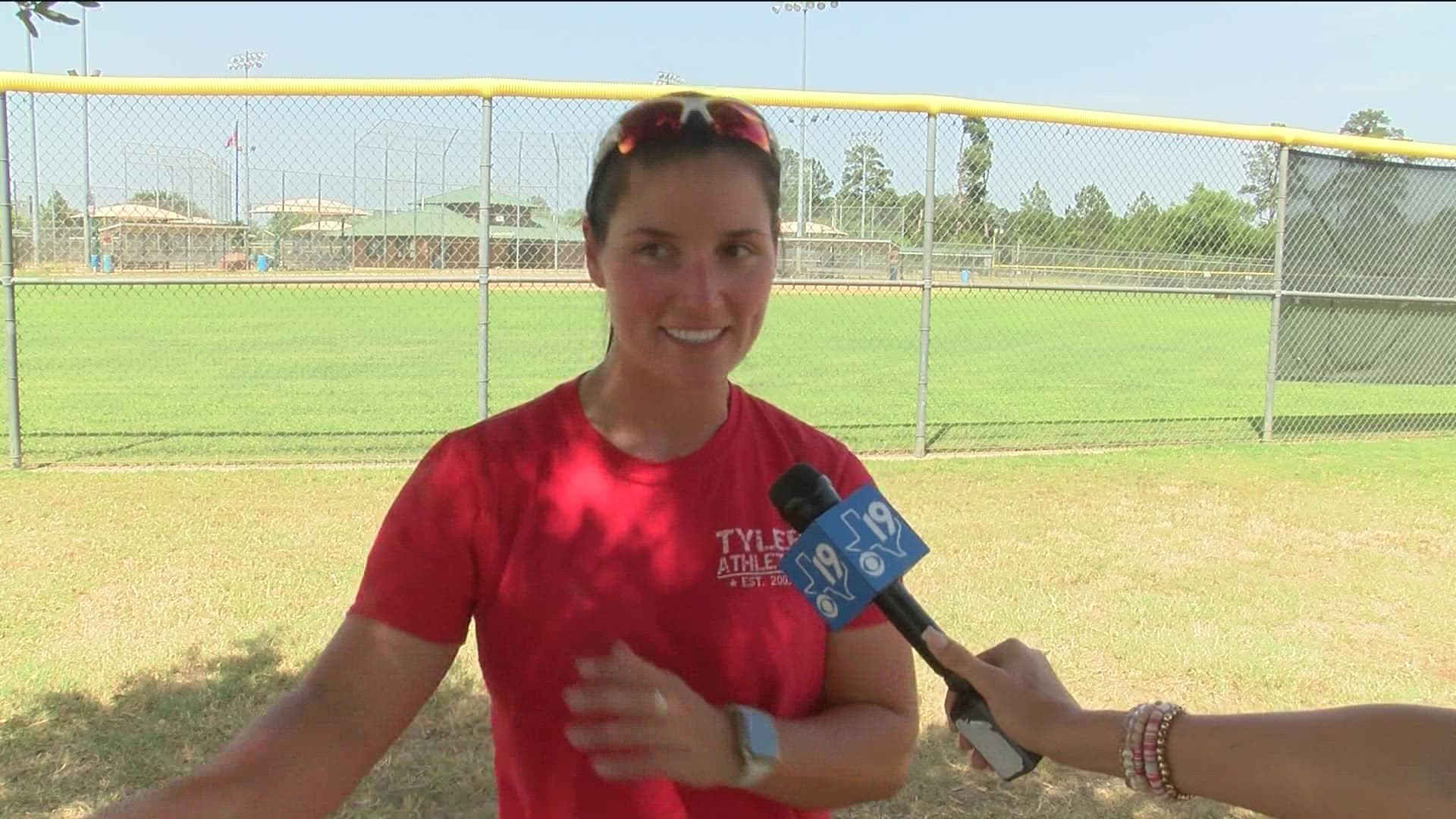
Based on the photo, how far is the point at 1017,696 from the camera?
144 cm

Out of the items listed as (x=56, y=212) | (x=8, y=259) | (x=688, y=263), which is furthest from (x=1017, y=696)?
(x=56, y=212)

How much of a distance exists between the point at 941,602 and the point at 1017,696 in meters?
4.30

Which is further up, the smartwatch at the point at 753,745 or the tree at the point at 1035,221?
the tree at the point at 1035,221

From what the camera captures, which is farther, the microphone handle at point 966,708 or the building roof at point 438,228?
the building roof at point 438,228

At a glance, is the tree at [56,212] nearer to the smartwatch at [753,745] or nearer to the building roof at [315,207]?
the building roof at [315,207]

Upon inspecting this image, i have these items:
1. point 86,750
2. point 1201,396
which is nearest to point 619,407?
point 86,750

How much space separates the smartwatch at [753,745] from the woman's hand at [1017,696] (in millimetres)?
260

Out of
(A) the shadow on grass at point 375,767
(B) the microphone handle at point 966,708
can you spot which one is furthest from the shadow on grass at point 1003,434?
(B) the microphone handle at point 966,708

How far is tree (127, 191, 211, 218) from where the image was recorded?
11234 mm

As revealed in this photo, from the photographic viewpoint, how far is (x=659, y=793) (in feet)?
5.60

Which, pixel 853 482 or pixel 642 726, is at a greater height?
pixel 853 482

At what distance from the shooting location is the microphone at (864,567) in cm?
145

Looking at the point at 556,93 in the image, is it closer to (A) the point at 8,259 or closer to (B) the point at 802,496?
(A) the point at 8,259

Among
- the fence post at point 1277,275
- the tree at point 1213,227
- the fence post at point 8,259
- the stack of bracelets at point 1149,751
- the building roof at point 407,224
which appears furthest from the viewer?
the tree at point 1213,227
